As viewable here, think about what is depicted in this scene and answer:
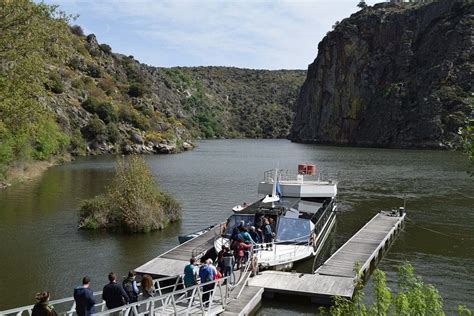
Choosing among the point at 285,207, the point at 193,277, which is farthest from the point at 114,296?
the point at 285,207

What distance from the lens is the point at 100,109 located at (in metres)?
112

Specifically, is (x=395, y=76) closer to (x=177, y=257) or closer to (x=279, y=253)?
(x=279, y=253)

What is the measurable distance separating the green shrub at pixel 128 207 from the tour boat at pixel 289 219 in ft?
20.6

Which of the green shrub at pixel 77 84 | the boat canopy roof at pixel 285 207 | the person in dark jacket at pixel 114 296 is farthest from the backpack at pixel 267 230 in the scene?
the green shrub at pixel 77 84

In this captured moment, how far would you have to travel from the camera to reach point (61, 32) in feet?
75.6

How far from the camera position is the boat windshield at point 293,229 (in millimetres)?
25500

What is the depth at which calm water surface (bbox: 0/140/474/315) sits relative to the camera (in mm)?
22922

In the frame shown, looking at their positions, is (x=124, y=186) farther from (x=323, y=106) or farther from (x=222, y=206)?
(x=323, y=106)

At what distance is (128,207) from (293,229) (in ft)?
36.4

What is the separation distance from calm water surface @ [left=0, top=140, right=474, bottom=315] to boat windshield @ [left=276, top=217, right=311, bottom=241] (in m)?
1.38

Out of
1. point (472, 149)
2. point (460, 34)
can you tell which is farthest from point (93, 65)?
point (472, 149)

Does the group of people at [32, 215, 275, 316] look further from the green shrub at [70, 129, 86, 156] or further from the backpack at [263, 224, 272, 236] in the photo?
the green shrub at [70, 129, 86, 156]

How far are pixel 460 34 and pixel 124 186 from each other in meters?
132

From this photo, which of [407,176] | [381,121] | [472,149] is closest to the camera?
[472,149]
